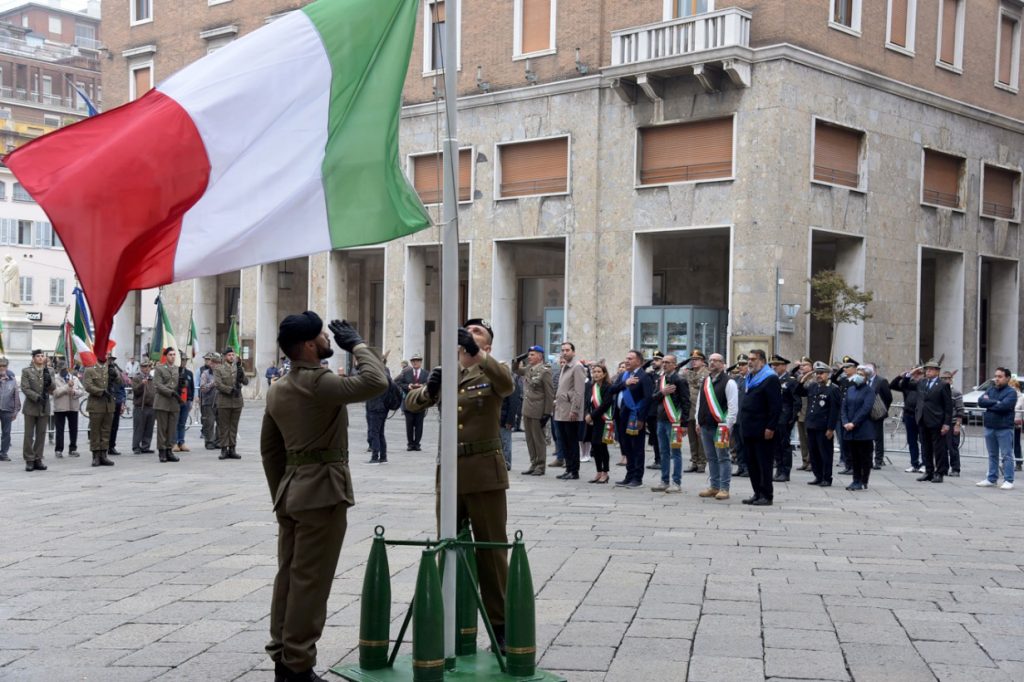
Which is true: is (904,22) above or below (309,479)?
above

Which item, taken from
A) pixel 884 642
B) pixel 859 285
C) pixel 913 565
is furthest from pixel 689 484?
pixel 859 285

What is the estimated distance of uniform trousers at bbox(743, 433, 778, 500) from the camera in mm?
13812

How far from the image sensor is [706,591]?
8367 millimetres

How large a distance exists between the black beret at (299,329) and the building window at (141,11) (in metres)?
39.5

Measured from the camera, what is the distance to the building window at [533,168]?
31078 mm

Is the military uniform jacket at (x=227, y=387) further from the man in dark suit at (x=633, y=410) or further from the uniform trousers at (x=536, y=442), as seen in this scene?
the man in dark suit at (x=633, y=410)

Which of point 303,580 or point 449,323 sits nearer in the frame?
point 449,323

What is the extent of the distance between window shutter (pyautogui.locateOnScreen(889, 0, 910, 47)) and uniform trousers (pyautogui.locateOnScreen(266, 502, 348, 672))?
91.2 ft

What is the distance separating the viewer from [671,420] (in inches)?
603

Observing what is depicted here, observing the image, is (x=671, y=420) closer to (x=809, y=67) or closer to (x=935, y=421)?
(x=935, y=421)

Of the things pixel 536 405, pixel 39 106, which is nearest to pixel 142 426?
pixel 536 405

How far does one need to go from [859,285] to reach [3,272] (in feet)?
81.4

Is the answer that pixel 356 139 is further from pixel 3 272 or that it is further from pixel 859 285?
pixel 3 272

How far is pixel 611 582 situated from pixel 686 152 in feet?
70.5
